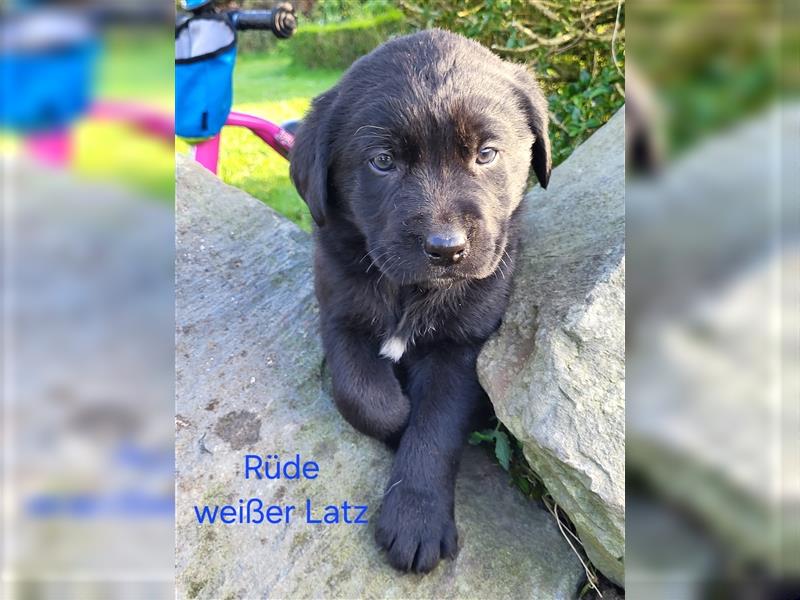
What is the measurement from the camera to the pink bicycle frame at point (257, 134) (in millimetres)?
3242

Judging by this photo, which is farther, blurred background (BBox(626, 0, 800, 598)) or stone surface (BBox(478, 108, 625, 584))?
stone surface (BBox(478, 108, 625, 584))

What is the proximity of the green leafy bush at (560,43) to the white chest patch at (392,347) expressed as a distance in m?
1.48

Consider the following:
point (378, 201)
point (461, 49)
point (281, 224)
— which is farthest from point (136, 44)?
point (281, 224)

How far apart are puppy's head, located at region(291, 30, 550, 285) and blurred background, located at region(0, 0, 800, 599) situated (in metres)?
0.93

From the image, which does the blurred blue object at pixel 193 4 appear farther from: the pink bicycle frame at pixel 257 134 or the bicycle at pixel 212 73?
the pink bicycle frame at pixel 257 134

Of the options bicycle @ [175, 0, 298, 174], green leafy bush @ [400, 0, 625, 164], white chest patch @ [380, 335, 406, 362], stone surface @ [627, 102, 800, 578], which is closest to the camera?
stone surface @ [627, 102, 800, 578]

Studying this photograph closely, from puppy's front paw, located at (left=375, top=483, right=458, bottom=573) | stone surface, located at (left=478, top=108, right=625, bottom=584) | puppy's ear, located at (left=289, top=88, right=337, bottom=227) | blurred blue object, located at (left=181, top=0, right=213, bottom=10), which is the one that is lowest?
puppy's front paw, located at (left=375, top=483, right=458, bottom=573)

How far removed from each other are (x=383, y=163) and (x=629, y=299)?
130 cm

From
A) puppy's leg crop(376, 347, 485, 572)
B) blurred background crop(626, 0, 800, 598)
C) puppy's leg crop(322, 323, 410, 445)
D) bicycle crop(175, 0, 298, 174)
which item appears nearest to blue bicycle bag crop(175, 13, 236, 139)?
bicycle crop(175, 0, 298, 174)

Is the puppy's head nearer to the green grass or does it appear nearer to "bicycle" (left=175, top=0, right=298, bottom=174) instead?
"bicycle" (left=175, top=0, right=298, bottom=174)

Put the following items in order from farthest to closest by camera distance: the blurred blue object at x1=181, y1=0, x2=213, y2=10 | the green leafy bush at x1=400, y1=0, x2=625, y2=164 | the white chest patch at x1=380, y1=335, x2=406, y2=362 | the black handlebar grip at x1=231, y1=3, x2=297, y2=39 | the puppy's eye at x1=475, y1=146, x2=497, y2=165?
1. the black handlebar grip at x1=231, y1=3, x2=297, y2=39
2. the green leafy bush at x1=400, y1=0, x2=625, y2=164
3. the blurred blue object at x1=181, y1=0, x2=213, y2=10
4. the white chest patch at x1=380, y1=335, x2=406, y2=362
5. the puppy's eye at x1=475, y1=146, x2=497, y2=165

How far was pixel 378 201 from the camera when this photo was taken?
7.52ft

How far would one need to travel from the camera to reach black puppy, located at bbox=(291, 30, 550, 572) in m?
2.15

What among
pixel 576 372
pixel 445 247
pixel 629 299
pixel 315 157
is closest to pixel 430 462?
pixel 576 372
